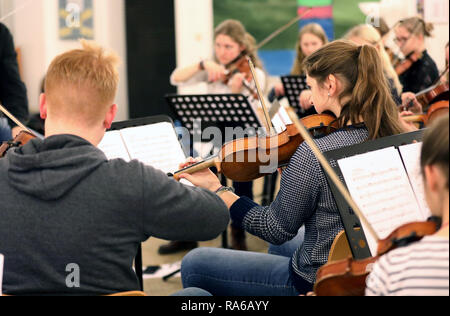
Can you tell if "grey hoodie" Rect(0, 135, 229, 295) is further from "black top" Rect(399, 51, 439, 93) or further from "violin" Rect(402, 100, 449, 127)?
"black top" Rect(399, 51, 439, 93)

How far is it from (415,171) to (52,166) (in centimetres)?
82

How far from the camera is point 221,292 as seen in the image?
6.03 feet

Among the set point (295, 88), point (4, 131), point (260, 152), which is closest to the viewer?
point (260, 152)

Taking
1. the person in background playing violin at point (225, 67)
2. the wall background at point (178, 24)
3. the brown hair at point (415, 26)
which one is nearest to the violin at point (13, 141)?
the person in background playing violin at point (225, 67)

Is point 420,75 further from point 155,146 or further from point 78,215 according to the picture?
point 78,215

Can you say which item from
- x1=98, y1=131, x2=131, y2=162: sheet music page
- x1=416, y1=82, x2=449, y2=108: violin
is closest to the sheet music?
x1=98, y1=131, x2=131, y2=162: sheet music page

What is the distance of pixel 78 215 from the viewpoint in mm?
1187

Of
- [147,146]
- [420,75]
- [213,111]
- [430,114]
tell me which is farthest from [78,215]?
[420,75]

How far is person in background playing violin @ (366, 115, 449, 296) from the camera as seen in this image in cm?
97

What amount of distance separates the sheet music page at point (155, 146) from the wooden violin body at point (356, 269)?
3.18ft

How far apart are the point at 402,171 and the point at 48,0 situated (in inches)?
212

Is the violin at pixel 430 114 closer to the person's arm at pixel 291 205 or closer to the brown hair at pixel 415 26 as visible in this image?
the brown hair at pixel 415 26

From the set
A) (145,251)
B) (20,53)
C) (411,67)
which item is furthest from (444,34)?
(20,53)
